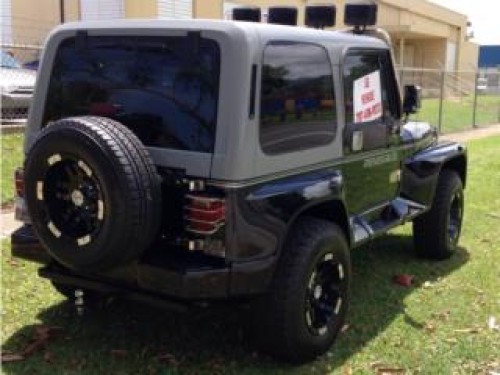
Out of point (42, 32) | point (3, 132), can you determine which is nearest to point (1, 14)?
point (42, 32)

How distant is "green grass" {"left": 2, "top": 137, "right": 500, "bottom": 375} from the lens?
14.1 feet

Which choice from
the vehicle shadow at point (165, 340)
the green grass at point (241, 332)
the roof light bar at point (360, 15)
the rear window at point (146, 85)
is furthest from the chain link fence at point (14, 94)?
the rear window at point (146, 85)

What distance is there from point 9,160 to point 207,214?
251 inches

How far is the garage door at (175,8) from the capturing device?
26125 mm

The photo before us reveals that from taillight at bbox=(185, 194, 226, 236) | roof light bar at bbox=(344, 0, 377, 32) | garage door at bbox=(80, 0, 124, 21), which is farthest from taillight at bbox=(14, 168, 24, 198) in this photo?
garage door at bbox=(80, 0, 124, 21)

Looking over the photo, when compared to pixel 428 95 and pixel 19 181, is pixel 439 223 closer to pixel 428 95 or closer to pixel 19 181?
pixel 19 181

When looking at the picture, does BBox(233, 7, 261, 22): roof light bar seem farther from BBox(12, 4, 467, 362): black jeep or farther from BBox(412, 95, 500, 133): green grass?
BBox(412, 95, 500, 133): green grass

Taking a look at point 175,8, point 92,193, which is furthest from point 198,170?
point 175,8

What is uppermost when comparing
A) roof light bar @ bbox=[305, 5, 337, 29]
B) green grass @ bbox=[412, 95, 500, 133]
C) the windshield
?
roof light bar @ bbox=[305, 5, 337, 29]

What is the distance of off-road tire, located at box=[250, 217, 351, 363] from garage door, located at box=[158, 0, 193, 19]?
2245cm

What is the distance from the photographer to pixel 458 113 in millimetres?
26391

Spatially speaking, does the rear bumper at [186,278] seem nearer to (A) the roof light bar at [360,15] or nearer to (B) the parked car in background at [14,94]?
(A) the roof light bar at [360,15]

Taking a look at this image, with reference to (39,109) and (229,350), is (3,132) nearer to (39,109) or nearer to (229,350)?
(39,109)

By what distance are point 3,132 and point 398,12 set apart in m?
36.5
